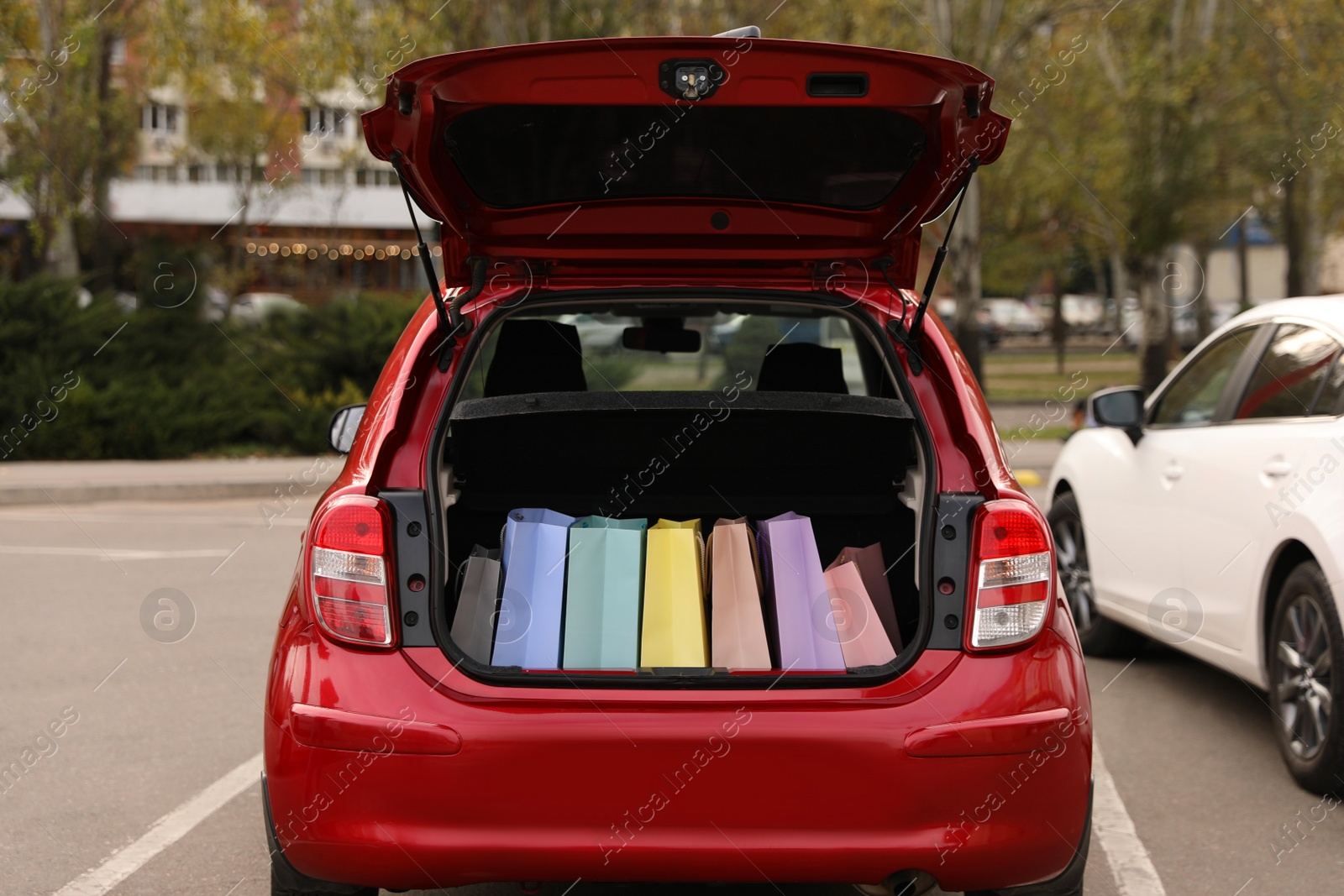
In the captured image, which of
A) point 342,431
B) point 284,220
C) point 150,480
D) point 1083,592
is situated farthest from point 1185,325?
point 342,431

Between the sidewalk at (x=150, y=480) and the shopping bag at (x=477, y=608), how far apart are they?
34.9 feet

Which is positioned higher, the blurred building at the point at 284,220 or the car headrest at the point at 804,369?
the car headrest at the point at 804,369

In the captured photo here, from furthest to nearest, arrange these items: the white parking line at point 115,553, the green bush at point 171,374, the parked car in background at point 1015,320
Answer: the parked car in background at point 1015,320 → the green bush at point 171,374 → the white parking line at point 115,553

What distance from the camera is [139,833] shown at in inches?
163

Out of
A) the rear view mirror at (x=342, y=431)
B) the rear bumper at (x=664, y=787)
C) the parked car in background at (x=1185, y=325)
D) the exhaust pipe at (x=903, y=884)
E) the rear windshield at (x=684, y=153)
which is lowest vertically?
the parked car in background at (x=1185, y=325)

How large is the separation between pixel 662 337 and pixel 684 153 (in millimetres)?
1206

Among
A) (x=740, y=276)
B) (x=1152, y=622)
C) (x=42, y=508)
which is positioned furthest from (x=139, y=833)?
(x=42, y=508)

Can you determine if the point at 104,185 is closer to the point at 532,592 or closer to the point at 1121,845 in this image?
the point at 532,592

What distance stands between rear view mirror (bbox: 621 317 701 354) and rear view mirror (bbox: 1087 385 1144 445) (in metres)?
1.89

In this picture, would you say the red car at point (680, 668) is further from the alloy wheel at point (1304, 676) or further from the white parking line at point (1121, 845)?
the alloy wheel at point (1304, 676)

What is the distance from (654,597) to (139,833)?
1.98 metres

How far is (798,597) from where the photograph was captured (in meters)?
3.25

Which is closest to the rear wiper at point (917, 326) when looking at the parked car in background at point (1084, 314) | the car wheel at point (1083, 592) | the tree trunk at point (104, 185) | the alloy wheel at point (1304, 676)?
the alloy wheel at point (1304, 676)

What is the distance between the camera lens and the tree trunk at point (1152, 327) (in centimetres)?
2116
